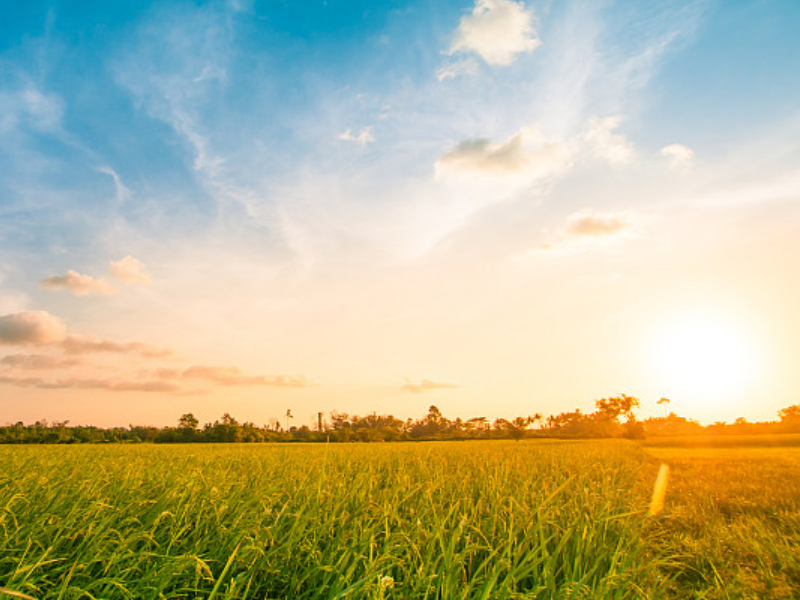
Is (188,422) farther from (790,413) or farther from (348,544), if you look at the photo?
(790,413)

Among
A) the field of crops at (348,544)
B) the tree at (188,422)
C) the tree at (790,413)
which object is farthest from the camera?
Result: the tree at (790,413)

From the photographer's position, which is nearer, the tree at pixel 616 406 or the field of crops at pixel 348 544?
the field of crops at pixel 348 544

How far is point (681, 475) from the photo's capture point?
1308 centimetres

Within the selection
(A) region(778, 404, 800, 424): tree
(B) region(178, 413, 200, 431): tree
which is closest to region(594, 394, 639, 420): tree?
(A) region(778, 404, 800, 424): tree

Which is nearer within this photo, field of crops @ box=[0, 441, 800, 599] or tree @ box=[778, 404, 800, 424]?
field of crops @ box=[0, 441, 800, 599]

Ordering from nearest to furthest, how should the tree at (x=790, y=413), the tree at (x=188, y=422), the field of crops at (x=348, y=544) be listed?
1. the field of crops at (x=348, y=544)
2. the tree at (x=188, y=422)
3. the tree at (x=790, y=413)

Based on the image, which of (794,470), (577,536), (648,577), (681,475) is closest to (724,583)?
(648,577)

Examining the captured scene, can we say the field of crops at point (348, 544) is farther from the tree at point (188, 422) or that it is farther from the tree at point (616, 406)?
the tree at point (616, 406)

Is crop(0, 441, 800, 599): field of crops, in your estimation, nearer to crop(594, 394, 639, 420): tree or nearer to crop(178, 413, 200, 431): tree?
crop(178, 413, 200, 431): tree

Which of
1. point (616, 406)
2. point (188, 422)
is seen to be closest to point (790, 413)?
point (616, 406)

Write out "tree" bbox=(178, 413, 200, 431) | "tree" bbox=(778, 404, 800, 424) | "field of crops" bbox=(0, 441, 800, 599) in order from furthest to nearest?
"tree" bbox=(778, 404, 800, 424)
"tree" bbox=(178, 413, 200, 431)
"field of crops" bbox=(0, 441, 800, 599)

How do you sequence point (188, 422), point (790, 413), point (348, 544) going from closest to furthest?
1. point (348, 544)
2. point (188, 422)
3. point (790, 413)

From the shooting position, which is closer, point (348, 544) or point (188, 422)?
point (348, 544)

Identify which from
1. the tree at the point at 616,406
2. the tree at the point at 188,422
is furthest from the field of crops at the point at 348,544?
the tree at the point at 616,406
